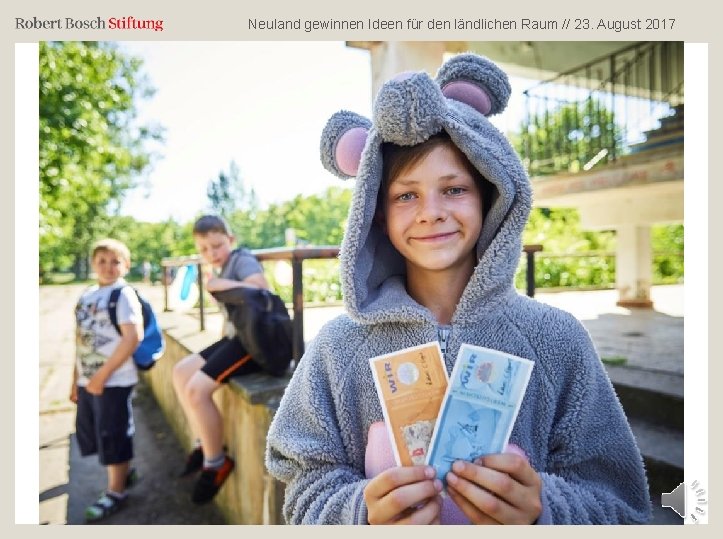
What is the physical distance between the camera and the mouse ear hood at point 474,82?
880mm

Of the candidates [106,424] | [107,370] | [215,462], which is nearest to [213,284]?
[107,370]

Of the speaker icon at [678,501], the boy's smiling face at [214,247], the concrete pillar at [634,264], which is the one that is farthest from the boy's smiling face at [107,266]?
the concrete pillar at [634,264]

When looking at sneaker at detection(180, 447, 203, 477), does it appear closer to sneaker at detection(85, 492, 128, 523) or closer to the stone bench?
the stone bench

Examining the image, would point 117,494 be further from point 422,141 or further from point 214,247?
point 422,141

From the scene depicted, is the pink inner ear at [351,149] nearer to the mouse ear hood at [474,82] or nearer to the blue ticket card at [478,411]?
the mouse ear hood at [474,82]

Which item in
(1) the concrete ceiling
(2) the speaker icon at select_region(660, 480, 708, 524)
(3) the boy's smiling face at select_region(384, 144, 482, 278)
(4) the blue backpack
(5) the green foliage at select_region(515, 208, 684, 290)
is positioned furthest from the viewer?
(5) the green foliage at select_region(515, 208, 684, 290)

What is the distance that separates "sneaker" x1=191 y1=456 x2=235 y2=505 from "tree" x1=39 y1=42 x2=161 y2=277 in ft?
3.45

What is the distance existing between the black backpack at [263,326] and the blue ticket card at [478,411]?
4.19ft

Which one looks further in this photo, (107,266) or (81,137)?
(81,137)

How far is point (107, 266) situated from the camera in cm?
223

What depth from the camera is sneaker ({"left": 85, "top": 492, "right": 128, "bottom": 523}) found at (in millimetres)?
2186

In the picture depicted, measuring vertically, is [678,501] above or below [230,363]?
below

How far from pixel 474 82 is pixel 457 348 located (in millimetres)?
484
